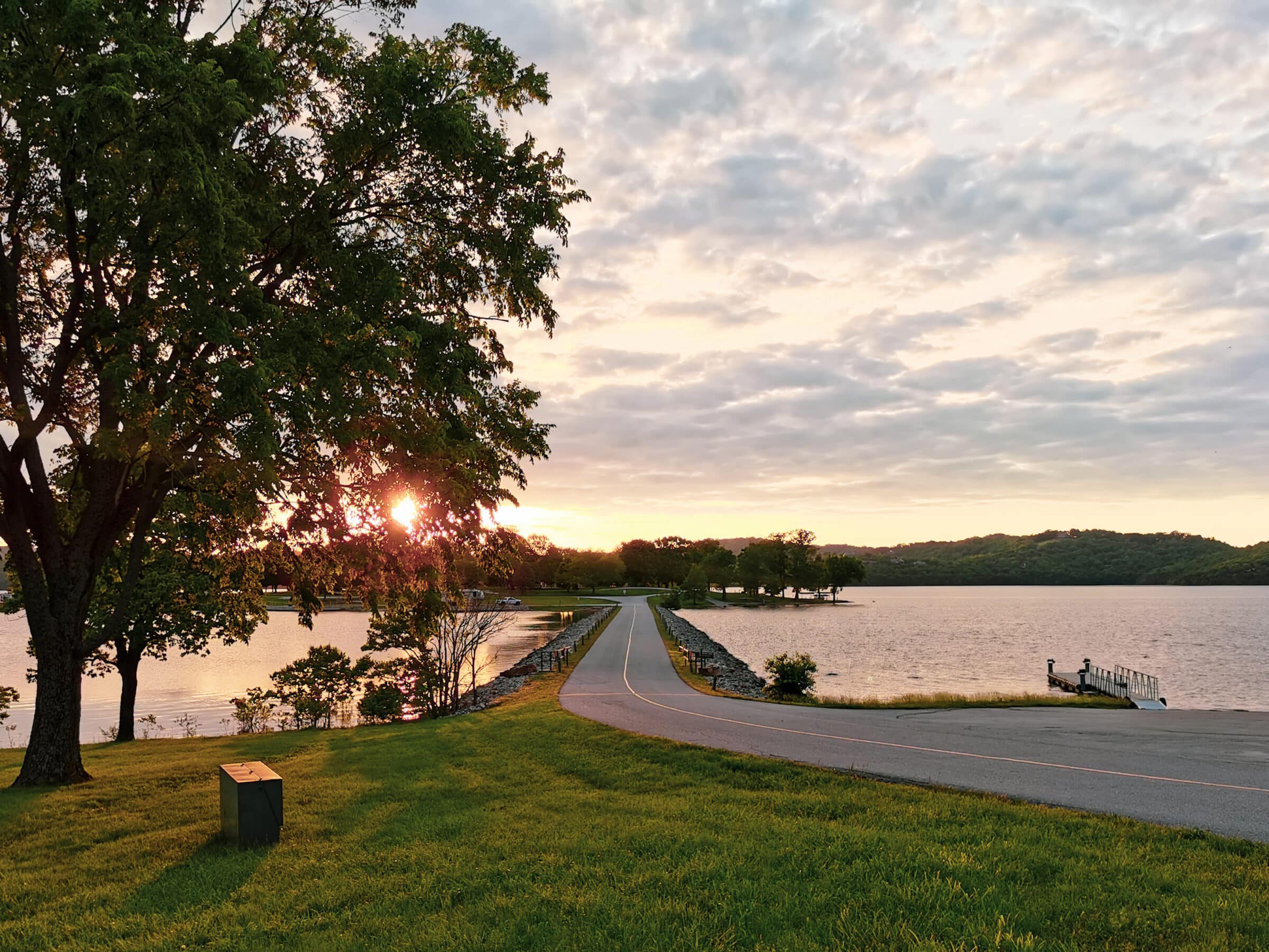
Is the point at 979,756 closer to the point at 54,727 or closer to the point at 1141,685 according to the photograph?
the point at 54,727

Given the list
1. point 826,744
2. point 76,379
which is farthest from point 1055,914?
point 76,379

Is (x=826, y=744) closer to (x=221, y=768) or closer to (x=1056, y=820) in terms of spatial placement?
(x=1056, y=820)

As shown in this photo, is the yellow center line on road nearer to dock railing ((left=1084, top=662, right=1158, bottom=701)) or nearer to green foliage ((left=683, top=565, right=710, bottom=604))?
dock railing ((left=1084, top=662, right=1158, bottom=701))

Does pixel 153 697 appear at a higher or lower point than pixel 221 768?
lower

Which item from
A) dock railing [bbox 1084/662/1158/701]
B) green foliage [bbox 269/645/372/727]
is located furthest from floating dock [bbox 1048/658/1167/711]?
green foliage [bbox 269/645/372/727]

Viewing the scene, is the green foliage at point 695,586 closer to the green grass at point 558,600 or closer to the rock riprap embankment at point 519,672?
the green grass at point 558,600

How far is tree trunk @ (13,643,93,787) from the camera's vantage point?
42.9 ft

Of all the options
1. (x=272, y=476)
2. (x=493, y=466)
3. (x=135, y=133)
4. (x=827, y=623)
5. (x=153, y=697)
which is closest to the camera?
(x=135, y=133)

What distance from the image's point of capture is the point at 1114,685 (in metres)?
33.1

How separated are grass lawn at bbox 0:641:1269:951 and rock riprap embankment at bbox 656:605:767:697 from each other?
17.9 metres

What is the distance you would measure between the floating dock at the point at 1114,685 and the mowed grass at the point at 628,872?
23593 millimetres

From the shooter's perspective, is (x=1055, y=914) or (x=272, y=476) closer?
(x=1055, y=914)

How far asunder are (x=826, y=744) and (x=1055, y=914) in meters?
8.79

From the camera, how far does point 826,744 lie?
1422cm
